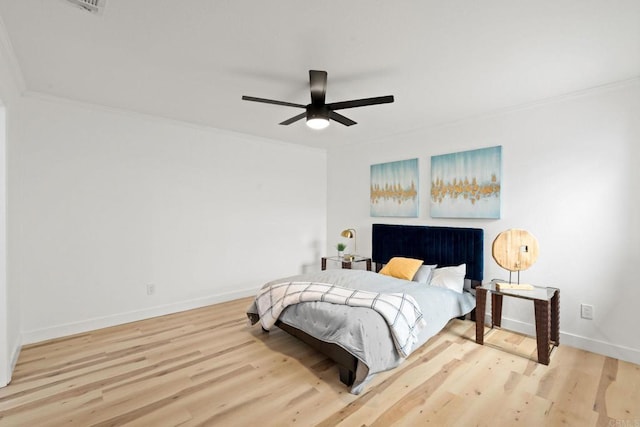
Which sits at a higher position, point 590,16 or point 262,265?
point 590,16

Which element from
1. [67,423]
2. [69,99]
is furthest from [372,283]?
[69,99]

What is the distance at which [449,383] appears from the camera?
238 centimetres

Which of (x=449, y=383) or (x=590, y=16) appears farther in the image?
(x=449, y=383)

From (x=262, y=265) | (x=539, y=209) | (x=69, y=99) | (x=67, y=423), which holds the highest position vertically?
(x=69, y=99)

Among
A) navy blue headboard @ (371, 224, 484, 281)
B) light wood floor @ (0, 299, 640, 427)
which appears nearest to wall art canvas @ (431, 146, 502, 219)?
navy blue headboard @ (371, 224, 484, 281)

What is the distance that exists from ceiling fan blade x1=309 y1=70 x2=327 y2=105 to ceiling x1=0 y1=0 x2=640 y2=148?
13cm

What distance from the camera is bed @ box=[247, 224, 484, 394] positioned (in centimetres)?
230

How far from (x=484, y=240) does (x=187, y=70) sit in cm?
360

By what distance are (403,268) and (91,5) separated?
12.1 feet

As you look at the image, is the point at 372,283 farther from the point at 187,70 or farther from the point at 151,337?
the point at 187,70

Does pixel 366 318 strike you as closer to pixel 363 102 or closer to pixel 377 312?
pixel 377 312

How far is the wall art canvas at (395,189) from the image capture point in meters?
4.30

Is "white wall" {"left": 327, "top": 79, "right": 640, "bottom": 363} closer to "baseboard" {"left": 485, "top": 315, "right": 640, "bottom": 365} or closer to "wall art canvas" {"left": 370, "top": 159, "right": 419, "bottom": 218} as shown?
"baseboard" {"left": 485, "top": 315, "right": 640, "bottom": 365}

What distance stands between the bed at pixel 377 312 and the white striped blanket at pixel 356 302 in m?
0.04
